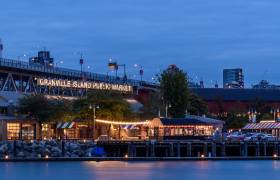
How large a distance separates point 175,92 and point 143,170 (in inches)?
2608

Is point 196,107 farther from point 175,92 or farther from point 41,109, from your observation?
point 41,109

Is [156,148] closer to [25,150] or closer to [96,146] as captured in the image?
[96,146]

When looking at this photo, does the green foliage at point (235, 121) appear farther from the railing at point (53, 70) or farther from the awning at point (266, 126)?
the awning at point (266, 126)

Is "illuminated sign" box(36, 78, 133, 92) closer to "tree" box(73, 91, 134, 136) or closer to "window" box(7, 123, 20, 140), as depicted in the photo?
"tree" box(73, 91, 134, 136)

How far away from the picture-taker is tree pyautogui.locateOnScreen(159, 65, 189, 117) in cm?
15688

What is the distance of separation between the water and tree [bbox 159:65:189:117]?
48.4 m

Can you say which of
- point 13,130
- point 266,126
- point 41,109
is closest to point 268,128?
point 266,126

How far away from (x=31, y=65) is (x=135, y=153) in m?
49.8

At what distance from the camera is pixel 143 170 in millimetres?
91625

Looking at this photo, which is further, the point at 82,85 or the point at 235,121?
the point at 235,121

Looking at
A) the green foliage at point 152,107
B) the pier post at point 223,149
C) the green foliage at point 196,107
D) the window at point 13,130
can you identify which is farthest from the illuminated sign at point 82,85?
the pier post at point 223,149

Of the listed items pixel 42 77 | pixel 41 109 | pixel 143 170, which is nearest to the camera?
pixel 143 170

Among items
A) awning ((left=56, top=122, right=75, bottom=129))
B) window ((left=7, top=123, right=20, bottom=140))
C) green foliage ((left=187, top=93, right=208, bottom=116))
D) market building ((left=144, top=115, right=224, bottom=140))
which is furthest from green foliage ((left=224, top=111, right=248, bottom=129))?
window ((left=7, top=123, right=20, bottom=140))

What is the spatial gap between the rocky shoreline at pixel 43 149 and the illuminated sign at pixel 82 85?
122ft
